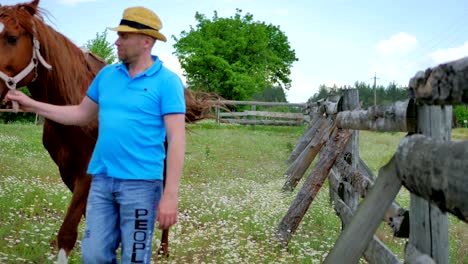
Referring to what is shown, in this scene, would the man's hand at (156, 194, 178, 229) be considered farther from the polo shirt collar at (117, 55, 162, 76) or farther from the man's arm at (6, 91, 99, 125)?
the man's arm at (6, 91, 99, 125)

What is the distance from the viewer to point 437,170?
2102 mm

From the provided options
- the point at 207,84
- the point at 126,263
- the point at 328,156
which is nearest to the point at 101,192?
the point at 126,263

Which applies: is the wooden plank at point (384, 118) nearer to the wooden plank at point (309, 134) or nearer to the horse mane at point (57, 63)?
the horse mane at point (57, 63)

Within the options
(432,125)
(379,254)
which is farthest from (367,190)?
(432,125)

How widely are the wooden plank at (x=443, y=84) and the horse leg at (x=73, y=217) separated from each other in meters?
3.27

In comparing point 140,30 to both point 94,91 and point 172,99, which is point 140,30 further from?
point 94,91

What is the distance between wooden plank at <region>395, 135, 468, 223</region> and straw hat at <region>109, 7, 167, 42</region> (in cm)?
158

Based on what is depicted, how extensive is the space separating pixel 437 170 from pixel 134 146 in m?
1.79

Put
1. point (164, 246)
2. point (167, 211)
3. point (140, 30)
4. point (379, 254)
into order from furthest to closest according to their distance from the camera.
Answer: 1. point (164, 246)
2. point (379, 254)
3. point (140, 30)
4. point (167, 211)

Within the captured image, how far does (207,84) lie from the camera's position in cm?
4747

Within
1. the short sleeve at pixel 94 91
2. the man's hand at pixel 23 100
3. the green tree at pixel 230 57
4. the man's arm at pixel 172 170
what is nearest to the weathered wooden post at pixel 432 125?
the man's arm at pixel 172 170

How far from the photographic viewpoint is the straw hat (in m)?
3.22

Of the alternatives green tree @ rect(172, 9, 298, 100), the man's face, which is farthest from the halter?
green tree @ rect(172, 9, 298, 100)

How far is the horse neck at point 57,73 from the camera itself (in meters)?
5.05
